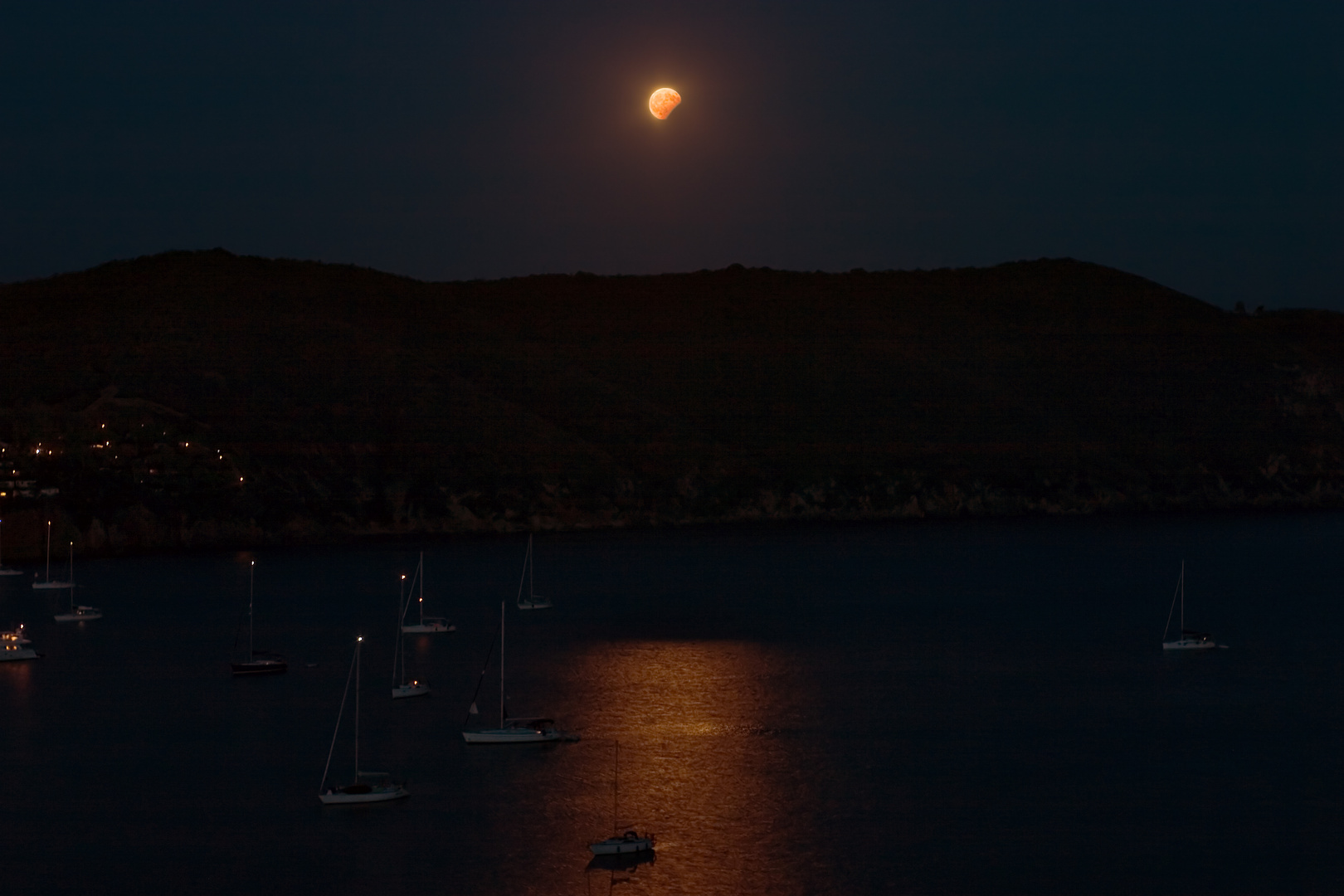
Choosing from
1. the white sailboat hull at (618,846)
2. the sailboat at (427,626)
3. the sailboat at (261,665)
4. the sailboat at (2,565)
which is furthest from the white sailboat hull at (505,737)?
the sailboat at (2,565)

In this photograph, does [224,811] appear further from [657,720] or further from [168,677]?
[168,677]

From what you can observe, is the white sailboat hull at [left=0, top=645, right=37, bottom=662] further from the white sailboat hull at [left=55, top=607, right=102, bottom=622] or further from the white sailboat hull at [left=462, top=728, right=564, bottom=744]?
the white sailboat hull at [left=462, top=728, right=564, bottom=744]

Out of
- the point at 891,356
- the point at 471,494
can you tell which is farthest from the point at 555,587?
the point at 891,356

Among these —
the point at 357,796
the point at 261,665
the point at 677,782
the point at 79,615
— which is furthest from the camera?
the point at 79,615

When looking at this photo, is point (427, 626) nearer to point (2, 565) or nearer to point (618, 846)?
point (618, 846)

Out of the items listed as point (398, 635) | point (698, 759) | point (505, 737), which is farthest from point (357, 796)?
point (398, 635)
